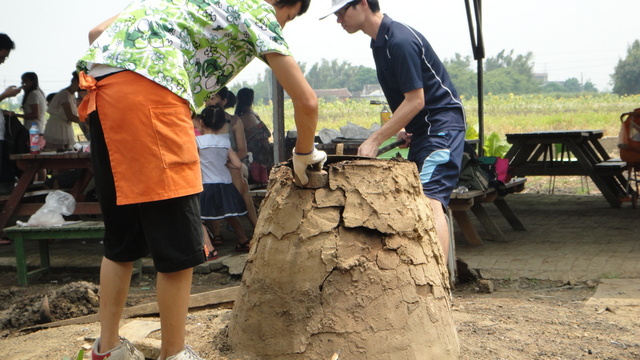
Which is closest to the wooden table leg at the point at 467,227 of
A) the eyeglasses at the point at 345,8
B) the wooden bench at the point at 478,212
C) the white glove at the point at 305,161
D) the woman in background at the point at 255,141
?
the wooden bench at the point at 478,212

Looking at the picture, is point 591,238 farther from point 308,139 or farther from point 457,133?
point 308,139

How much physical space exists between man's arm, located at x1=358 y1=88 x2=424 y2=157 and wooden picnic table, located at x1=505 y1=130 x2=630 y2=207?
16.0ft

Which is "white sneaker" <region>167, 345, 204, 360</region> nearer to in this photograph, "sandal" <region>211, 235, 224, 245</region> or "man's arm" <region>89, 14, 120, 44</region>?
"man's arm" <region>89, 14, 120, 44</region>

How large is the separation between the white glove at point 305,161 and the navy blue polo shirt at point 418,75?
4.00ft

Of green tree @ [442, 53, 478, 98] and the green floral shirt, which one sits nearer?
the green floral shirt

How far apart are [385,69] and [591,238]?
145 inches

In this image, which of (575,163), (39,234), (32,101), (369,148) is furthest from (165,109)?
(575,163)

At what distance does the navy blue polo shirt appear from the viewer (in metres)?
3.70

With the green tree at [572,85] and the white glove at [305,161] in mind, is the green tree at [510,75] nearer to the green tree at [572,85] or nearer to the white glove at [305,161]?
the green tree at [572,85]

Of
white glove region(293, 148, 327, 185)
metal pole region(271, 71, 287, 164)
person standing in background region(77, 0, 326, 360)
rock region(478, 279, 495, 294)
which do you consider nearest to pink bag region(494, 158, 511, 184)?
metal pole region(271, 71, 287, 164)

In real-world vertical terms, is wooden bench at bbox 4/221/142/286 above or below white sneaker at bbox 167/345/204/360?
below

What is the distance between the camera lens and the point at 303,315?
104 inches

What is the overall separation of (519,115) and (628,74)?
27.1m

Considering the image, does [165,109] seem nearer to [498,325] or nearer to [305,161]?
[305,161]
